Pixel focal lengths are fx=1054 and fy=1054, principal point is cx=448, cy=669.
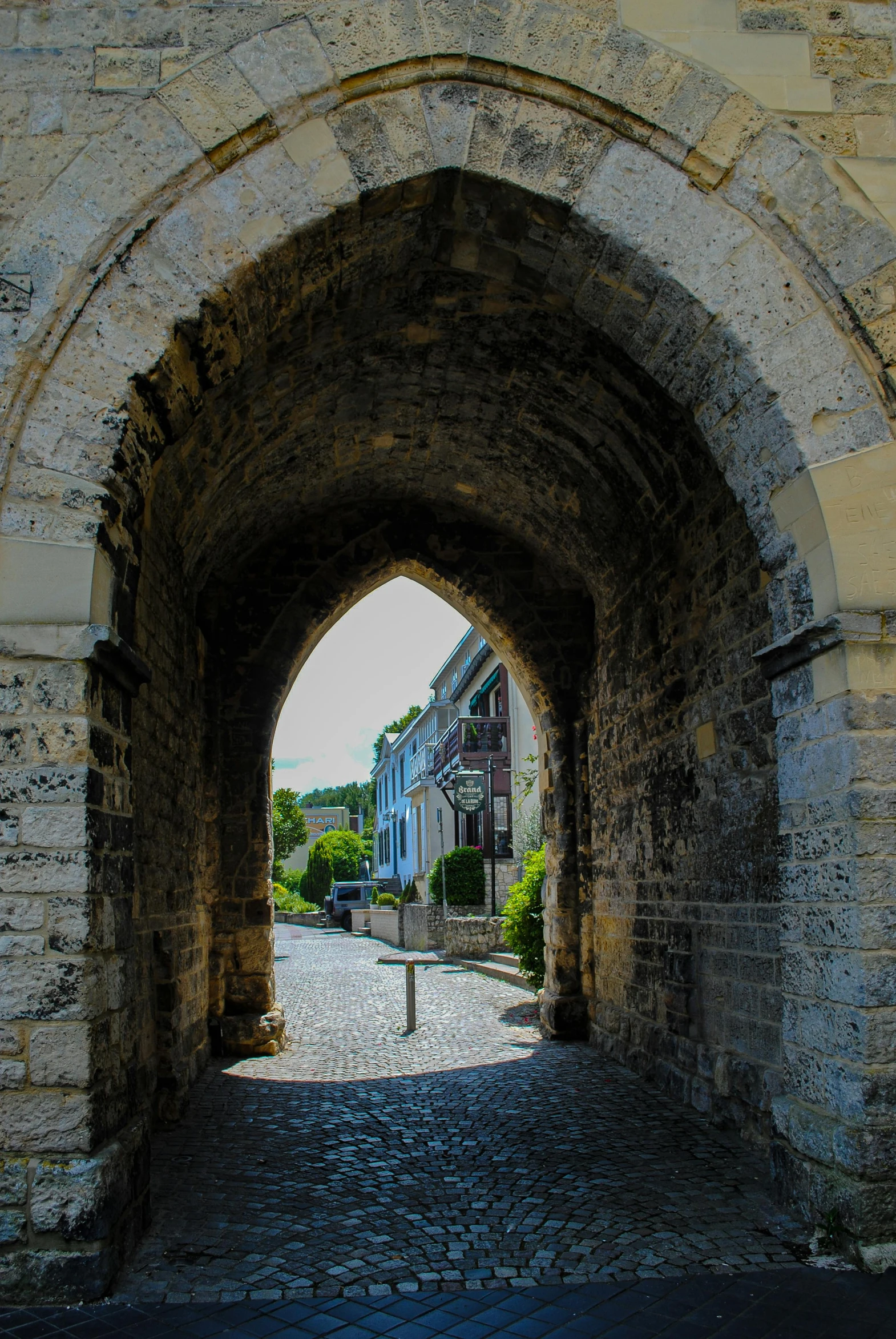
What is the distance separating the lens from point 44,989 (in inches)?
129

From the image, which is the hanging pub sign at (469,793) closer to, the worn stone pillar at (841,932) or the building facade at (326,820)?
the worn stone pillar at (841,932)

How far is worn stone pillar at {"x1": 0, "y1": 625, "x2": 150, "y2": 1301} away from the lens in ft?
10.4

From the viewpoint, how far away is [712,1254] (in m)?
3.55

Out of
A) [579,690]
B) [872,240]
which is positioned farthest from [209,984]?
[872,240]

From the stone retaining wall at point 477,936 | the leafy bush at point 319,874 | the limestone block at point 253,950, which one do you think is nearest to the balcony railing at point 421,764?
the leafy bush at point 319,874

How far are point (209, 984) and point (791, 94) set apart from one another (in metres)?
6.66

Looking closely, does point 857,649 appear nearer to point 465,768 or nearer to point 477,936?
point 477,936

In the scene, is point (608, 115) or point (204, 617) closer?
point (608, 115)

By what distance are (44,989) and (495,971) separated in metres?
10.5

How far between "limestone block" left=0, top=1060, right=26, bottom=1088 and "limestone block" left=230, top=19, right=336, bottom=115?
345 centimetres

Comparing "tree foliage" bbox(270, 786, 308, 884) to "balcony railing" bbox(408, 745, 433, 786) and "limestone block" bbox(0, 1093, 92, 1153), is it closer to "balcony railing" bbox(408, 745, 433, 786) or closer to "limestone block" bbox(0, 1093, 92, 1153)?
"balcony railing" bbox(408, 745, 433, 786)

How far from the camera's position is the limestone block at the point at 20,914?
3326mm

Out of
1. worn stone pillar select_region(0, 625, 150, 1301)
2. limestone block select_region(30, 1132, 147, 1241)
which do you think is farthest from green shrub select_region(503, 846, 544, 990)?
limestone block select_region(30, 1132, 147, 1241)

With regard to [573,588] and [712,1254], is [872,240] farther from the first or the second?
[573,588]
